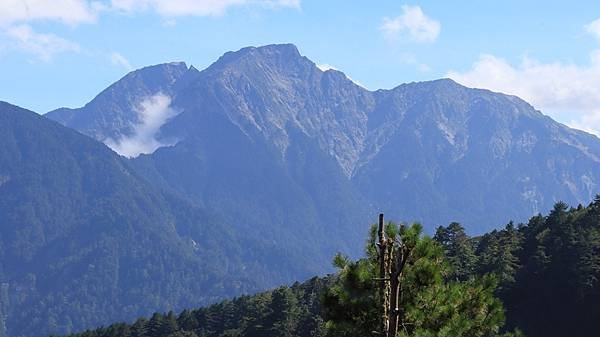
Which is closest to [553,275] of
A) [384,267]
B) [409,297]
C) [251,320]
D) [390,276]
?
[251,320]

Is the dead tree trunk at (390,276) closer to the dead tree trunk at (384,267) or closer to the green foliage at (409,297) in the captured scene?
the dead tree trunk at (384,267)

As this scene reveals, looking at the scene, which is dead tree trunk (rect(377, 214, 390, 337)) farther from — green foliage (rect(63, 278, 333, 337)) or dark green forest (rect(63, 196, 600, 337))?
green foliage (rect(63, 278, 333, 337))

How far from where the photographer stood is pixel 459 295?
2080 centimetres

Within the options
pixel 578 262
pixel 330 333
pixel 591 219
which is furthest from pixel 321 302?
pixel 591 219

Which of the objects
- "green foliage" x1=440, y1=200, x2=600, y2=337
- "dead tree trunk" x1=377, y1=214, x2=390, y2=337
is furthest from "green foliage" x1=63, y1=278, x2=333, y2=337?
"dead tree trunk" x1=377, y1=214, x2=390, y2=337

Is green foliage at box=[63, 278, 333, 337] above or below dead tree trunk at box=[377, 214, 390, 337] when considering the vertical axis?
above

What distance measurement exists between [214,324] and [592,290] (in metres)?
63.2

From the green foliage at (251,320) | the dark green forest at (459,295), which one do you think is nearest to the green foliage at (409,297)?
the dark green forest at (459,295)

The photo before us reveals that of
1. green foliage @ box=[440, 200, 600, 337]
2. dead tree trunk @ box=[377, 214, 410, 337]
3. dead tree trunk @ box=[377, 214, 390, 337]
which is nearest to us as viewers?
dead tree trunk @ box=[377, 214, 410, 337]

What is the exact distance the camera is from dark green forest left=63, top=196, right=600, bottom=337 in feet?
64.8

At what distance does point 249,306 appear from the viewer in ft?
392

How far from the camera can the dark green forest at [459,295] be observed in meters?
19.8

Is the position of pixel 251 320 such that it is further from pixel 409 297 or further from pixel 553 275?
pixel 409 297

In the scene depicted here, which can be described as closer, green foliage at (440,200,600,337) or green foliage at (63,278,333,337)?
green foliage at (440,200,600,337)
